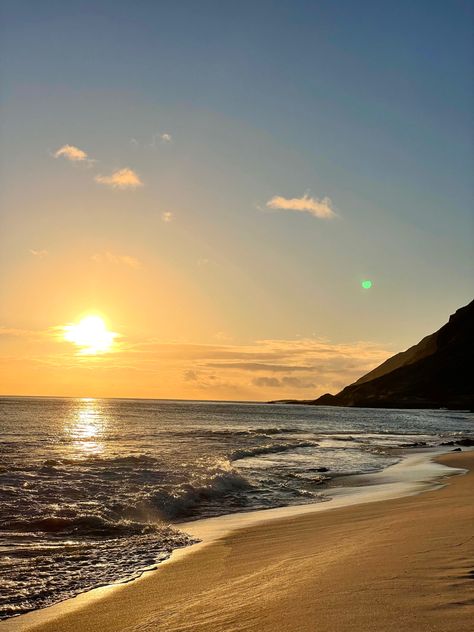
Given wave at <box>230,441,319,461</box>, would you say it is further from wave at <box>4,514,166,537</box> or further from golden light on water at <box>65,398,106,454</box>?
wave at <box>4,514,166,537</box>

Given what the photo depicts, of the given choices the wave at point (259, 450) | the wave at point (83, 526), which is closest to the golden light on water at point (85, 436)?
the wave at point (259, 450)

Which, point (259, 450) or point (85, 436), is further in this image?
point (85, 436)

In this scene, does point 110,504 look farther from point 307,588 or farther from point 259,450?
point 259,450

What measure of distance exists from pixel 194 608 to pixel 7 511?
9.84 meters

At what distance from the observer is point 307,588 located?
676 cm

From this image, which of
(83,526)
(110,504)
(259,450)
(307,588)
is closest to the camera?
(307,588)

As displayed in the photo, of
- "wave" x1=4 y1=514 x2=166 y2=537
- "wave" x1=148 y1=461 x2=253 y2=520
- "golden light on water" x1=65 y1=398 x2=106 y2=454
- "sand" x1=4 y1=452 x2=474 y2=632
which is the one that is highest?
"sand" x1=4 y1=452 x2=474 y2=632

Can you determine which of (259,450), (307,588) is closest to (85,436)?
(259,450)

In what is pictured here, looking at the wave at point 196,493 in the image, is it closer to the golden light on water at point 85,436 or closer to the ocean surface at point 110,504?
the ocean surface at point 110,504

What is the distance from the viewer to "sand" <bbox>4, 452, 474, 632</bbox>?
214 inches

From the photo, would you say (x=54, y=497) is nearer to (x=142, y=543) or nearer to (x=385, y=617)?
(x=142, y=543)

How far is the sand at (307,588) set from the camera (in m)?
5.44

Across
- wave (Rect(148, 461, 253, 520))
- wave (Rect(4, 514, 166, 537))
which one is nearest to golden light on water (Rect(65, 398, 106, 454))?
wave (Rect(148, 461, 253, 520))

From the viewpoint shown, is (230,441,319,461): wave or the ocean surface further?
(230,441,319,461): wave
